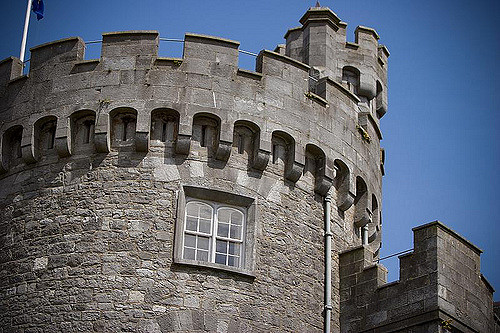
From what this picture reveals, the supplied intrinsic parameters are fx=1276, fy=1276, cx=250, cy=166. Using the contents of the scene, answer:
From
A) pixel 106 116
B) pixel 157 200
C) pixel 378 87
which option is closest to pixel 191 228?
pixel 157 200

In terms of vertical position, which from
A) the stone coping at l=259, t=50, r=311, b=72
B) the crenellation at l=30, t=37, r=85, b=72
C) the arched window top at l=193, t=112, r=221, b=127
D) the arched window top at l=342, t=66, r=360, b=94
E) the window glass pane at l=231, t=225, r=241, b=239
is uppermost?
the arched window top at l=342, t=66, r=360, b=94

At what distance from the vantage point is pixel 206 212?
2617 centimetres

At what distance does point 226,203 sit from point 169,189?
1.24 m

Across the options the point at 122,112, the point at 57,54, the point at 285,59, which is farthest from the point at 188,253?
the point at 57,54

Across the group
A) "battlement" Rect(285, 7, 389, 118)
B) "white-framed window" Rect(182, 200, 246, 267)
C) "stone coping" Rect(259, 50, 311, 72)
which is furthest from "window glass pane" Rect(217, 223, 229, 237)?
"battlement" Rect(285, 7, 389, 118)

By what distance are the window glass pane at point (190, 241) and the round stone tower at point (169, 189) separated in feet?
0.08

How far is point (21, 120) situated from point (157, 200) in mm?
3883

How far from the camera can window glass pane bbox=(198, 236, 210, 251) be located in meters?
25.8

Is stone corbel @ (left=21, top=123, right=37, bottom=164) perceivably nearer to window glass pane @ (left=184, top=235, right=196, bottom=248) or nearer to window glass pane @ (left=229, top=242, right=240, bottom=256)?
window glass pane @ (left=184, top=235, right=196, bottom=248)

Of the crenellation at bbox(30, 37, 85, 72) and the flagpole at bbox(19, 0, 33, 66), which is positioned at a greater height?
the flagpole at bbox(19, 0, 33, 66)

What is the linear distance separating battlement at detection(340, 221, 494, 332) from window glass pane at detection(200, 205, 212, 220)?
3.36 m

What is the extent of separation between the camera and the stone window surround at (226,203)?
25.4 m

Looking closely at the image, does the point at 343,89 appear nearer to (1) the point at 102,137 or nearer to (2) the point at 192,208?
(2) the point at 192,208

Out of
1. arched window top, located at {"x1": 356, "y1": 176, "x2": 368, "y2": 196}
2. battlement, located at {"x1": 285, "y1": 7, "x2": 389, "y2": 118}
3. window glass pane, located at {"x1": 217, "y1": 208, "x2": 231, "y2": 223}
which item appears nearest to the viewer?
window glass pane, located at {"x1": 217, "y1": 208, "x2": 231, "y2": 223}
